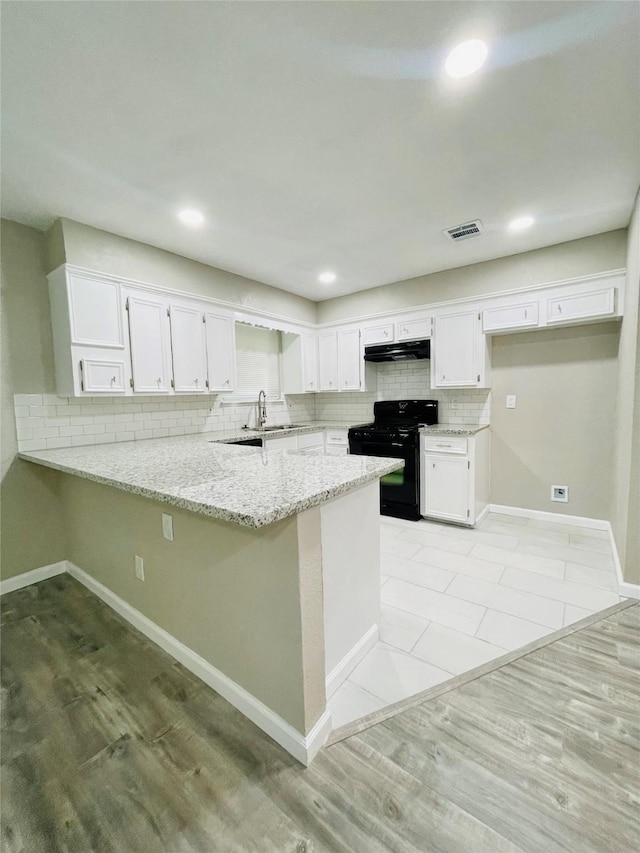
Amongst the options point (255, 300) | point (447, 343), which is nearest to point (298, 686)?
point (447, 343)

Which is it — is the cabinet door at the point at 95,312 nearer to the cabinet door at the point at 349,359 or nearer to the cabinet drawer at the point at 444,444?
the cabinet door at the point at 349,359

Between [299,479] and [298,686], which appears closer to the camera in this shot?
[298,686]

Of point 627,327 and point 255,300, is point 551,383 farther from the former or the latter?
point 255,300

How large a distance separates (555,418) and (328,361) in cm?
265

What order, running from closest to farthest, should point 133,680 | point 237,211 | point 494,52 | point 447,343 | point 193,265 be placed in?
point 494,52
point 133,680
point 237,211
point 193,265
point 447,343

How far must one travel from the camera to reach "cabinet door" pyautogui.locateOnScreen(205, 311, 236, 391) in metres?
3.32

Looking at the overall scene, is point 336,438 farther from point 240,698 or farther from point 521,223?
point 240,698

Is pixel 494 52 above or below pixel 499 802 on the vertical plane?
above

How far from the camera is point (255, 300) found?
→ 386cm

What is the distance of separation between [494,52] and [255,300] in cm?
291

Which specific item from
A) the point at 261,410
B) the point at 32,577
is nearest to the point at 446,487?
the point at 261,410

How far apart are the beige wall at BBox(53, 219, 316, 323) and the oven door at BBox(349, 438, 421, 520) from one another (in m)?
2.04

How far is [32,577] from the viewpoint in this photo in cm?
256

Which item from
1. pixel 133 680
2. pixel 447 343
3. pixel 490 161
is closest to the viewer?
pixel 133 680
